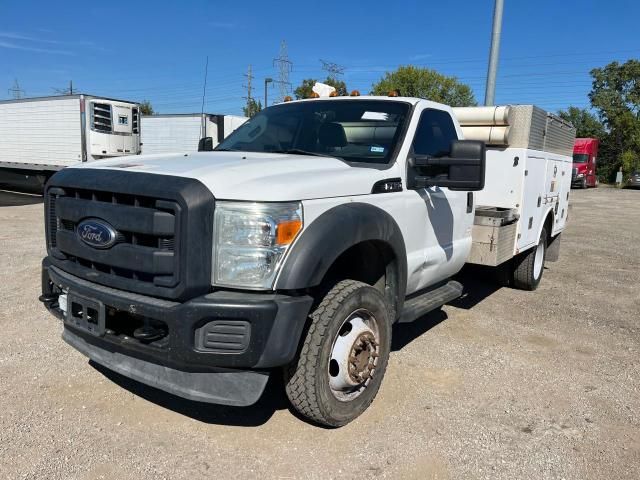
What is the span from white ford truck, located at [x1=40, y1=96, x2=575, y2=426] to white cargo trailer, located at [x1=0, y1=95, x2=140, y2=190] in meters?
13.5

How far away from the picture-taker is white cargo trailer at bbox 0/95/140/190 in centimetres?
1606

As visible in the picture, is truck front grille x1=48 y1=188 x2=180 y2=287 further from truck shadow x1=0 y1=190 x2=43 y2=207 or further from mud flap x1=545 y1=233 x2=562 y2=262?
truck shadow x1=0 y1=190 x2=43 y2=207

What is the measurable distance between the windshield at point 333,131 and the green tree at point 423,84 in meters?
44.8

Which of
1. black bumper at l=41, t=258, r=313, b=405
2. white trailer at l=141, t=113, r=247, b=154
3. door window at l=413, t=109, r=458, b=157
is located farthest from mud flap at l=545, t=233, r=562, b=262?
white trailer at l=141, t=113, r=247, b=154

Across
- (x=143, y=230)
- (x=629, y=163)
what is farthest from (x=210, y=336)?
(x=629, y=163)

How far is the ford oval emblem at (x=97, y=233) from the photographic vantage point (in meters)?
2.79

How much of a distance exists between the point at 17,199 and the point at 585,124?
4656 centimetres

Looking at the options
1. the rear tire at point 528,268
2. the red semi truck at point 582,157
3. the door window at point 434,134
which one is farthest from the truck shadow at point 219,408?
the red semi truck at point 582,157

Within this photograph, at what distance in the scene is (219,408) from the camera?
3.42 metres

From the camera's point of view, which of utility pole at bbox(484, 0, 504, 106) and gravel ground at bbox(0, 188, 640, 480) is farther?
utility pole at bbox(484, 0, 504, 106)

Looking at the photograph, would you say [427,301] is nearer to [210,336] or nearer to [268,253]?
[268,253]

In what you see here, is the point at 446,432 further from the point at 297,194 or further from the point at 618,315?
the point at 618,315

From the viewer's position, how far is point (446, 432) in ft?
10.5

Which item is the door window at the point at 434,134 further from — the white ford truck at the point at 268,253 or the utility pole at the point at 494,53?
the utility pole at the point at 494,53
